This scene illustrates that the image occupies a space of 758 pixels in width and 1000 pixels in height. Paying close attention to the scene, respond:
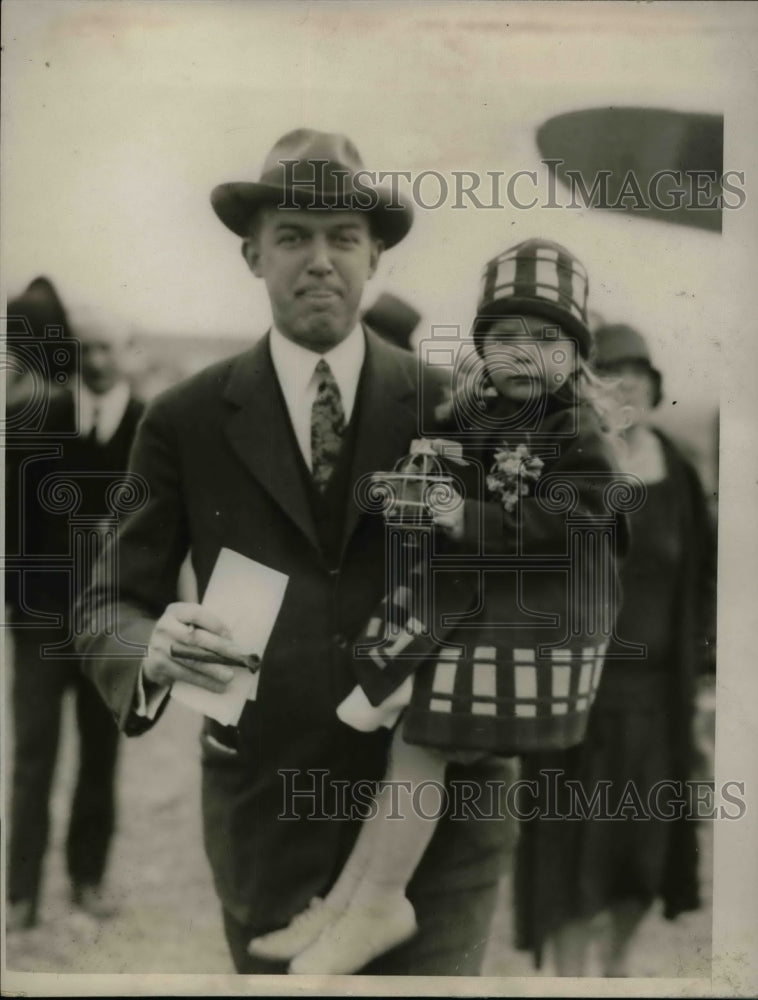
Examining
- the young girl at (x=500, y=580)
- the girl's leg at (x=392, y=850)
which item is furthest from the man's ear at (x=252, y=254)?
the girl's leg at (x=392, y=850)

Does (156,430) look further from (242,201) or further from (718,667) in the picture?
(718,667)

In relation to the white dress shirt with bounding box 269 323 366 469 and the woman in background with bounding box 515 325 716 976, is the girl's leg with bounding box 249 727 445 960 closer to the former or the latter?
the woman in background with bounding box 515 325 716 976

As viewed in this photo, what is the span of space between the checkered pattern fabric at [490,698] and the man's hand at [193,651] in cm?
54

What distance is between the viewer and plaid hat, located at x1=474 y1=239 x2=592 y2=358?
11.1 ft

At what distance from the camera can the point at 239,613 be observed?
3375 mm

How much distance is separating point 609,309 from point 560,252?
22cm

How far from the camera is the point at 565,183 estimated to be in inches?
134

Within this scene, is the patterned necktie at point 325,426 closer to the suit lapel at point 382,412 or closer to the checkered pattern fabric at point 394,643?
the suit lapel at point 382,412

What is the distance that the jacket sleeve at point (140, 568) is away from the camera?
3.42m

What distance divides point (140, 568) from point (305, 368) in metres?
0.76

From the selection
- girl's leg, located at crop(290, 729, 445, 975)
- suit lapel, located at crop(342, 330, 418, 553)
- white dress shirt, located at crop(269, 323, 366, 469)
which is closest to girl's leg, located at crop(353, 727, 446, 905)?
girl's leg, located at crop(290, 729, 445, 975)

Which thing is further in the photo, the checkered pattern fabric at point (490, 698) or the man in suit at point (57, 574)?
the man in suit at point (57, 574)

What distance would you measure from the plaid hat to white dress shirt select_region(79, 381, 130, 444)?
3.45ft

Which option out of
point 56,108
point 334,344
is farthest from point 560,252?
point 56,108
